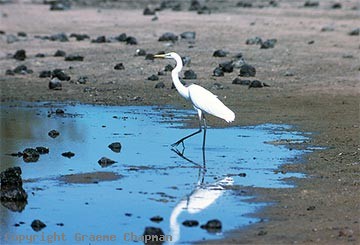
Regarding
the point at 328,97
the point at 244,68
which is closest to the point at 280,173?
the point at 328,97

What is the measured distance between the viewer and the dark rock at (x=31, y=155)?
12391 mm

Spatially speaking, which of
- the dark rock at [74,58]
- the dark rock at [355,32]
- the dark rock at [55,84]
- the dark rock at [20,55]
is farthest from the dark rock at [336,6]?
the dark rock at [55,84]

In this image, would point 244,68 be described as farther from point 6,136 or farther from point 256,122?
point 6,136

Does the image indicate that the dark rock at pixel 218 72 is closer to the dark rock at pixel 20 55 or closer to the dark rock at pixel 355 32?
the dark rock at pixel 20 55

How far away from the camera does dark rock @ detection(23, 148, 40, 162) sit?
12.4 meters

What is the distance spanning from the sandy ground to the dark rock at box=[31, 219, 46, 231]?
5.65ft

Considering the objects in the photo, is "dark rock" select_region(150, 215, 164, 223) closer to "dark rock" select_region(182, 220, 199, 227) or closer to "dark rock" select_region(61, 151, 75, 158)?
"dark rock" select_region(182, 220, 199, 227)

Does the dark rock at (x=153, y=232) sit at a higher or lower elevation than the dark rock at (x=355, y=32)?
higher

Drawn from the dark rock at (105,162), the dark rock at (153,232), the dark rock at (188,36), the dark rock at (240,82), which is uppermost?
the dark rock at (153,232)

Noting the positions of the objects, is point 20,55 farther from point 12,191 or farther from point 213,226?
point 213,226

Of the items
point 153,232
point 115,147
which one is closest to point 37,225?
point 153,232

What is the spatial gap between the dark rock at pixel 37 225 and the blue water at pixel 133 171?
0.06 metres

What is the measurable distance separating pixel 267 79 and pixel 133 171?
28.7 feet

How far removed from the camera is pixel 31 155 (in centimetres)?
1248
